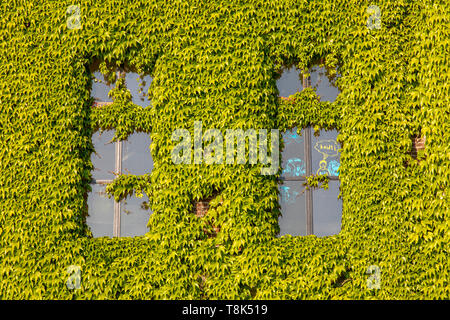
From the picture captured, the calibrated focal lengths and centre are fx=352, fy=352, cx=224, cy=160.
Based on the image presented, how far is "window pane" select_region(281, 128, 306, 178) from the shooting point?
21.7 ft

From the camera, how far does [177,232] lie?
609 centimetres

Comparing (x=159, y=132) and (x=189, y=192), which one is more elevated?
(x=159, y=132)

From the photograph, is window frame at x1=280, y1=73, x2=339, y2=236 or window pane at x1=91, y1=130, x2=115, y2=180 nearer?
window frame at x1=280, y1=73, x2=339, y2=236

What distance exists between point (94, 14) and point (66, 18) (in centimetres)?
54

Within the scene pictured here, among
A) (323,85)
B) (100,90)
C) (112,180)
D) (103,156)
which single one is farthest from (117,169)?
(323,85)

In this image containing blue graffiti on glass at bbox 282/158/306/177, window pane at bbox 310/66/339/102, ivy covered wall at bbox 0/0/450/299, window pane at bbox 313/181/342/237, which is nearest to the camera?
ivy covered wall at bbox 0/0/450/299

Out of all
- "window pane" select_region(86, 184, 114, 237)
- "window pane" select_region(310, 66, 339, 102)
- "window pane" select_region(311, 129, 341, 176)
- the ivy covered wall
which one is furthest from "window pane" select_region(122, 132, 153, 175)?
"window pane" select_region(310, 66, 339, 102)

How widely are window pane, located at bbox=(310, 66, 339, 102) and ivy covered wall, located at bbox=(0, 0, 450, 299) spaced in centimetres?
19

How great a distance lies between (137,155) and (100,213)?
1271mm

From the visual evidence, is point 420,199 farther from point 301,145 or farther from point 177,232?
point 177,232

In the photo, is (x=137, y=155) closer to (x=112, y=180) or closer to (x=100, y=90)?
(x=112, y=180)

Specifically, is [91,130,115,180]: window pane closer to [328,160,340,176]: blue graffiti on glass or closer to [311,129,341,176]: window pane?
[311,129,341,176]: window pane

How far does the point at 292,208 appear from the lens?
653cm

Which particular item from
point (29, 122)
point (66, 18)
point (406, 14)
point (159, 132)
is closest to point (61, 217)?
point (29, 122)
